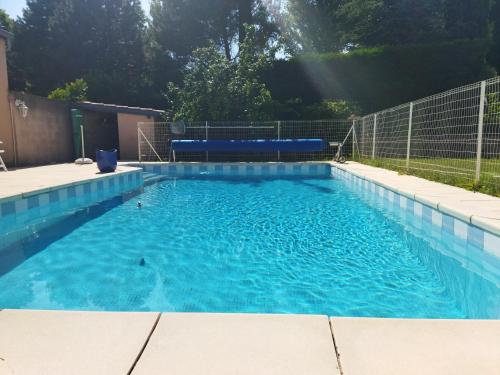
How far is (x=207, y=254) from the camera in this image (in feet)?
12.2

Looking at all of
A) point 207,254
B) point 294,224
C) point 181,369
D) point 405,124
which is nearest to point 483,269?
point 294,224

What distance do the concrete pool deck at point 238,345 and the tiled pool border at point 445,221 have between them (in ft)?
6.74

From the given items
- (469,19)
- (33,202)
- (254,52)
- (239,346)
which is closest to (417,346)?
(239,346)

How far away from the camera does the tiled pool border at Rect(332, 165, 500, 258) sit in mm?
3449

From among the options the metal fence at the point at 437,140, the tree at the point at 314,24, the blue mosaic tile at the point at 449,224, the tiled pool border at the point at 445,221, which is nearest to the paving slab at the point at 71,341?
the tiled pool border at the point at 445,221

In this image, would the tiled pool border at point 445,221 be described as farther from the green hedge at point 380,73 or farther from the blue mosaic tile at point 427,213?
the green hedge at point 380,73

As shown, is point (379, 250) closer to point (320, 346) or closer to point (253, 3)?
point (320, 346)

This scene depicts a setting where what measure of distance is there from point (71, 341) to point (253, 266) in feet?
6.37

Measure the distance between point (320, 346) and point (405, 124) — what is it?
10.4 meters

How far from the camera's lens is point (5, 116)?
10383mm

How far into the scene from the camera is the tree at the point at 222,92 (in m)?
13.8

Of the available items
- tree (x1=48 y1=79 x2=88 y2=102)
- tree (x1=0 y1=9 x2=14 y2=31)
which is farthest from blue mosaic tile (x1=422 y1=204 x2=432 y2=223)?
tree (x1=0 y1=9 x2=14 y2=31)

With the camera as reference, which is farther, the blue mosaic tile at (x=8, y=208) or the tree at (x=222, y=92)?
the tree at (x=222, y=92)

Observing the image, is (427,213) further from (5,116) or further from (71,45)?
(71,45)
